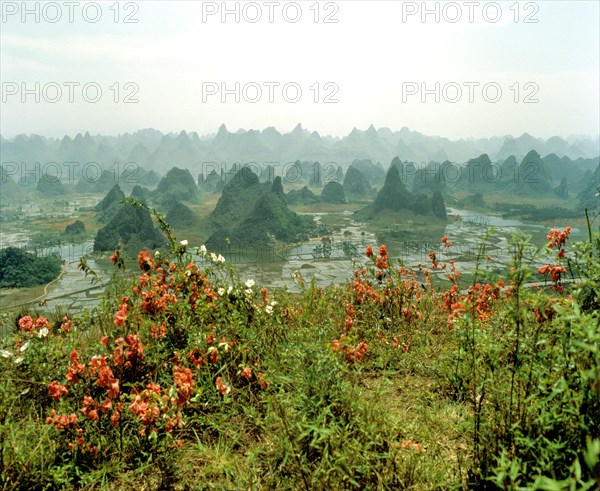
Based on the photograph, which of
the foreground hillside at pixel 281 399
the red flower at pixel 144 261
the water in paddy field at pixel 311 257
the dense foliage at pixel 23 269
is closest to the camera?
the foreground hillside at pixel 281 399

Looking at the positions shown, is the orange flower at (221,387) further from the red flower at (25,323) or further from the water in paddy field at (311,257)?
the water in paddy field at (311,257)

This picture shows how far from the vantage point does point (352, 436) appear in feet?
8.07

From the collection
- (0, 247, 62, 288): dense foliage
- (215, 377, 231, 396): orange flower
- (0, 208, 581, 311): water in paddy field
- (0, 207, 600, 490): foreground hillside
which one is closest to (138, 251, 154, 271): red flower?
(0, 207, 600, 490): foreground hillside

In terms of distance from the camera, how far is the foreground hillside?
2.09 m

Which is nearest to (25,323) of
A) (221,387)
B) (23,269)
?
(221,387)

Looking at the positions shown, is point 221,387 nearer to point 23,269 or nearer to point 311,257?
point 311,257

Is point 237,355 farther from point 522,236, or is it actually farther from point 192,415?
point 522,236

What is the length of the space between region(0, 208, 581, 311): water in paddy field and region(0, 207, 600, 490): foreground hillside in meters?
29.8

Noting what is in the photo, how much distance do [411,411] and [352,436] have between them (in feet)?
2.75

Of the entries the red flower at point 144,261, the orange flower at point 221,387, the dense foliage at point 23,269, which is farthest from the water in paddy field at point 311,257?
the orange flower at point 221,387

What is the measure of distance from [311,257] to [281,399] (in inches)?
2471

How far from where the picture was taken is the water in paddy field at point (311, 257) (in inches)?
1790

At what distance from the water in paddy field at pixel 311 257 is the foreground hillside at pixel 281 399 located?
29.8 metres

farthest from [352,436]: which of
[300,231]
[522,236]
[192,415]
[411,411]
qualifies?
[300,231]
